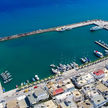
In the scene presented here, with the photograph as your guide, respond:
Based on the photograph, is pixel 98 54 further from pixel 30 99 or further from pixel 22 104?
pixel 22 104

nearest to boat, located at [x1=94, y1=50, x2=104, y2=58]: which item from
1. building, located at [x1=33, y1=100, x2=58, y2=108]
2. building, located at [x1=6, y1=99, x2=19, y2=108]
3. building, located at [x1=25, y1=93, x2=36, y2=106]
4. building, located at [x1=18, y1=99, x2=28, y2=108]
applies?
building, located at [x1=33, y1=100, x2=58, y2=108]

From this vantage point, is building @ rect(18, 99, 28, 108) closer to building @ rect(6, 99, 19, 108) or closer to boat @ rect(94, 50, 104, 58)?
building @ rect(6, 99, 19, 108)

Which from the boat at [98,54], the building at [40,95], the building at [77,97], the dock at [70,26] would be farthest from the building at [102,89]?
the dock at [70,26]

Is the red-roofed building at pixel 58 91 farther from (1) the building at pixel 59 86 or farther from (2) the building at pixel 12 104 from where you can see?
(2) the building at pixel 12 104

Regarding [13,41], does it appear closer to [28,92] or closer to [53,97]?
[28,92]

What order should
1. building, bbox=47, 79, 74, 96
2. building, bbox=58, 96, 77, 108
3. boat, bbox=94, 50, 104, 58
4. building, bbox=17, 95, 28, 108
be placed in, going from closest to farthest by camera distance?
building, bbox=58, 96, 77, 108 < building, bbox=17, 95, 28, 108 < building, bbox=47, 79, 74, 96 < boat, bbox=94, 50, 104, 58

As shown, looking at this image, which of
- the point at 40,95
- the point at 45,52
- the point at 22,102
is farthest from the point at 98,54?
the point at 22,102

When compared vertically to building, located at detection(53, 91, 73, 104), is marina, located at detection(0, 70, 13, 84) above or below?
above

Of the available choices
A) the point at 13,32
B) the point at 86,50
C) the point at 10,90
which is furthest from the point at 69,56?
the point at 13,32
